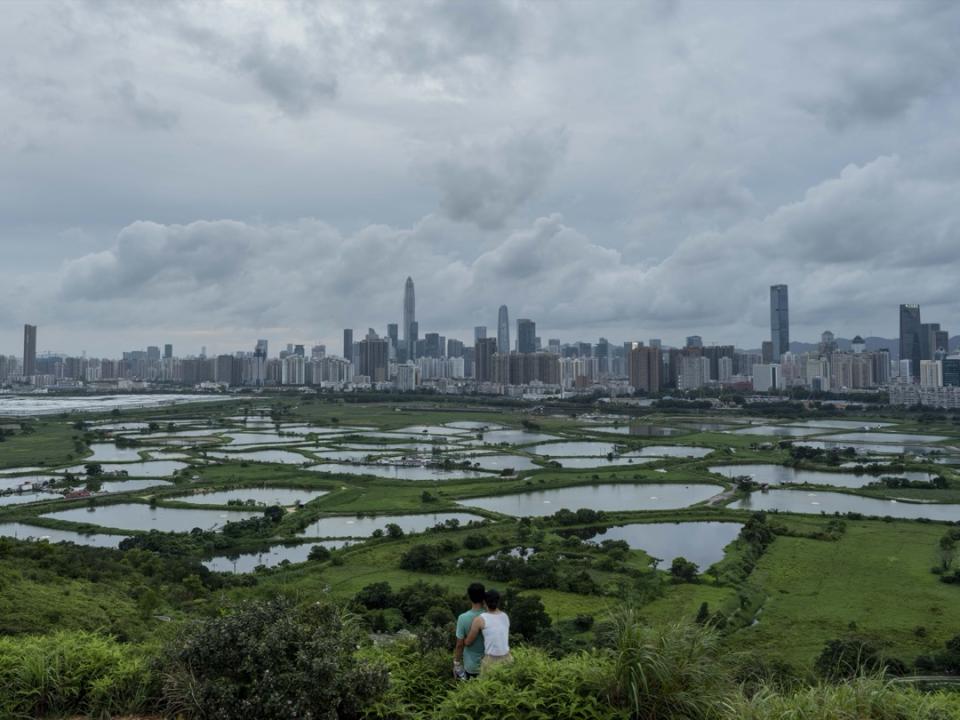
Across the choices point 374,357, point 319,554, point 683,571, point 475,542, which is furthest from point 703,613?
point 374,357

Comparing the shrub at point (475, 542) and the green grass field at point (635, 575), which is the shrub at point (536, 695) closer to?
the green grass field at point (635, 575)

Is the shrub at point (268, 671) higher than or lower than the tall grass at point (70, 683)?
higher

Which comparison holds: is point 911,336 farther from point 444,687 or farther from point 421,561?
point 444,687

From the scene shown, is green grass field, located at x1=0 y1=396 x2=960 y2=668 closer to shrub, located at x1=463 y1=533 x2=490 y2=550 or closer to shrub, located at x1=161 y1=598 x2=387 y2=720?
shrub, located at x1=463 y1=533 x2=490 y2=550

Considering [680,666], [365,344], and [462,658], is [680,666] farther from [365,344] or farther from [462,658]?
[365,344]

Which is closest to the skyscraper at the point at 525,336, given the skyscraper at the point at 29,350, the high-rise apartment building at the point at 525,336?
the high-rise apartment building at the point at 525,336

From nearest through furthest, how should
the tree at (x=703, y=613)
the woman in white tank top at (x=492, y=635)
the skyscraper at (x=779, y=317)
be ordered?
1. the woman in white tank top at (x=492, y=635)
2. the tree at (x=703, y=613)
3. the skyscraper at (x=779, y=317)
